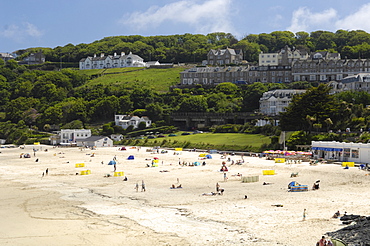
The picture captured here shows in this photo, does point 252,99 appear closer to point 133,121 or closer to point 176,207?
point 133,121

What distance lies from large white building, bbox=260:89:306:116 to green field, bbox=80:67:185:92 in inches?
1392

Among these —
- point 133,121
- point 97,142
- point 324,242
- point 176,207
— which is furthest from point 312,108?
point 324,242

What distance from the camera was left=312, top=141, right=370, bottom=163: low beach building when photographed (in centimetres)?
4681

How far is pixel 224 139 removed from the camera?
72.9m

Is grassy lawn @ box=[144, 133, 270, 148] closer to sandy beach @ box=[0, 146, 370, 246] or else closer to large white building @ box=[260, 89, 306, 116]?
large white building @ box=[260, 89, 306, 116]

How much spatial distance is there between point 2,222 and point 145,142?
56378mm

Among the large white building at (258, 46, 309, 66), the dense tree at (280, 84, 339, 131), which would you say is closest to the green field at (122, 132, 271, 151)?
the dense tree at (280, 84, 339, 131)

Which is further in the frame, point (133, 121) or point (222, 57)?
point (222, 57)

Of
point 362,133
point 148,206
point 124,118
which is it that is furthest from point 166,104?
point 148,206

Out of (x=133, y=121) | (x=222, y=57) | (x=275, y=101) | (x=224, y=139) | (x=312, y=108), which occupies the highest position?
(x=222, y=57)

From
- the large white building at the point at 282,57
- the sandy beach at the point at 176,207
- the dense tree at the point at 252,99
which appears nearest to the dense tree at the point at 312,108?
the sandy beach at the point at 176,207

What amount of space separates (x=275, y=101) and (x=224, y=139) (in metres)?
22.8

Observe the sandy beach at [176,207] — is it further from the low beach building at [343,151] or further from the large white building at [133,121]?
the large white building at [133,121]

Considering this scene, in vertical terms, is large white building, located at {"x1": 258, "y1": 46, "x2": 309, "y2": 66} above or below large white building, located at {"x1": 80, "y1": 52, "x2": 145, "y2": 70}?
below
